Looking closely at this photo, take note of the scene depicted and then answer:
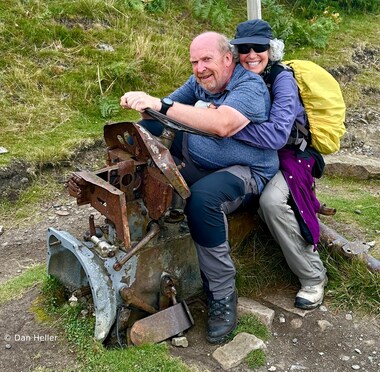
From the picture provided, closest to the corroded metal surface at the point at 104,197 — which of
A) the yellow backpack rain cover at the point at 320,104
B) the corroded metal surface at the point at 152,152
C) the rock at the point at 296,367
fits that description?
the corroded metal surface at the point at 152,152

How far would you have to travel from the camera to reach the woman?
3.89m

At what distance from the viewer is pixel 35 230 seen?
5801 millimetres

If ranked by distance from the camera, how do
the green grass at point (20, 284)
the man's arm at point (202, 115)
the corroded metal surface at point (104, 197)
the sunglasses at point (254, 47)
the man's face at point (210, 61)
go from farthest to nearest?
the green grass at point (20, 284), the sunglasses at point (254, 47), the man's face at point (210, 61), the man's arm at point (202, 115), the corroded metal surface at point (104, 197)

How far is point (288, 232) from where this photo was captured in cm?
403

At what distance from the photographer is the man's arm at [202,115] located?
3.58 meters

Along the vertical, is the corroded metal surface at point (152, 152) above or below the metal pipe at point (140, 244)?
above

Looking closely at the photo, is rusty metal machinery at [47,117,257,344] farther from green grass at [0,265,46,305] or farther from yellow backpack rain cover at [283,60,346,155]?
yellow backpack rain cover at [283,60,346,155]

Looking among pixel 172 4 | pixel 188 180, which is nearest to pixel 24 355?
pixel 188 180

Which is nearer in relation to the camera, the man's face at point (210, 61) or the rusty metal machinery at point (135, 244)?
the rusty metal machinery at point (135, 244)

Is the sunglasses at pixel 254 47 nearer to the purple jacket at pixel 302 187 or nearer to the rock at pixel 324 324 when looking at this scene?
the purple jacket at pixel 302 187

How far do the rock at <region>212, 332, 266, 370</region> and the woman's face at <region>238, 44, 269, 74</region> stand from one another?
5.88ft

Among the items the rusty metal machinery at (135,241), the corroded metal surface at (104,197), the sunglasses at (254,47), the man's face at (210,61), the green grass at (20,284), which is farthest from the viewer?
the green grass at (20,284)

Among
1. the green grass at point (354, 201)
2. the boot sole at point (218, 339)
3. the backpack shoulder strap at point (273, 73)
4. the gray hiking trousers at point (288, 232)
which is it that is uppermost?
the backpack shoulder strap at point (273, 73)

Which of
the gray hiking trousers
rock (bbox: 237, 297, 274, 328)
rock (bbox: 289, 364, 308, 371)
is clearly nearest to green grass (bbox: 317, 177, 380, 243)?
the gray hiking trousers
